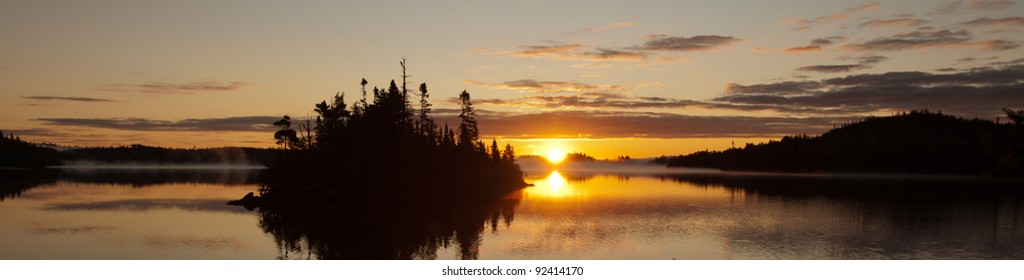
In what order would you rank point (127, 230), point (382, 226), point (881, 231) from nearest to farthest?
point (127, 230) → point (881, 231) → point (382, 226)

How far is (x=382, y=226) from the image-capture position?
5206 centimetres

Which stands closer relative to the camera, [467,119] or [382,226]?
[382,226]

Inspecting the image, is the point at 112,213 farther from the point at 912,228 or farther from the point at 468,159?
the point at 912,228

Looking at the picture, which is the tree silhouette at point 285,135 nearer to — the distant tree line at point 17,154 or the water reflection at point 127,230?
the water reflection at point 127,230

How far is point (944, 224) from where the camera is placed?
56156 millimetres

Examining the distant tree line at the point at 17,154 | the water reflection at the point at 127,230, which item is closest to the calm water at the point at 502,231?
the water reflection at the point at 127,230

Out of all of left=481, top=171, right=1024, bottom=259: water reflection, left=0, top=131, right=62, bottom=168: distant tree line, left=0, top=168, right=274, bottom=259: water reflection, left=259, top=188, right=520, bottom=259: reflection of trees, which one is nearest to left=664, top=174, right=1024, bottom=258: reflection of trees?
left=481, top=171, right=1024, bottom=259: water reflection

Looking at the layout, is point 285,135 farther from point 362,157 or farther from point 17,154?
point 17,154

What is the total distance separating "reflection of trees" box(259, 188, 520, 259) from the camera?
40156 mm

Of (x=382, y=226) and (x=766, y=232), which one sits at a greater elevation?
(x=382, y=226)

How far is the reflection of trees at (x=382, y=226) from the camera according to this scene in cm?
4016

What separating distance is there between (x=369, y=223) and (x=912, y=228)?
41668 millimetres

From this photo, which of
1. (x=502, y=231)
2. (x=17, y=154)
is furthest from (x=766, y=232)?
(x=17, y=154)

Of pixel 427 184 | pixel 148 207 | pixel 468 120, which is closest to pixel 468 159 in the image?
pixel 468 120
